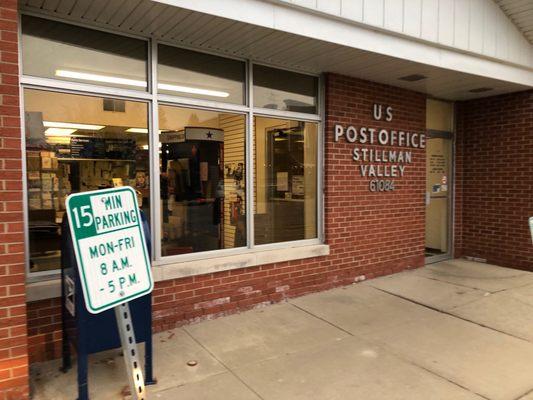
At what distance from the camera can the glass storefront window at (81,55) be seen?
3834 millimetres

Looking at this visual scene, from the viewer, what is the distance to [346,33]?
182 inches

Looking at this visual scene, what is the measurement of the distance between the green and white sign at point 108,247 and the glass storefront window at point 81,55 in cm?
201

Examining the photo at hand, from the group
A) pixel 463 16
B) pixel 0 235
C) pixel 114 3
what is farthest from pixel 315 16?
pixel 0 235

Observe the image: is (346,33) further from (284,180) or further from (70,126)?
(70,126)

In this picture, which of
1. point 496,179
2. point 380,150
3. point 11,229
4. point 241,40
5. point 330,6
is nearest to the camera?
point 11,229

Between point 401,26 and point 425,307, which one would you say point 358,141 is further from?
point 425,307

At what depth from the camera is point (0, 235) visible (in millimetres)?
3027

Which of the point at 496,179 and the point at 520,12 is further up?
the point at 520,12

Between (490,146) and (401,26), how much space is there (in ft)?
11.7

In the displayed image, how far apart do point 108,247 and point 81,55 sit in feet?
7.94

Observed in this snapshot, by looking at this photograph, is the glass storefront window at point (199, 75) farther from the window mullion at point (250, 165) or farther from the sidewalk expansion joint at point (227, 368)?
the sidewalk expansion joint at point (227, 368)

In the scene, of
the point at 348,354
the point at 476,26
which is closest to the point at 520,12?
the point at 476,26

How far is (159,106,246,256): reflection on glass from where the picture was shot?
15.3ft

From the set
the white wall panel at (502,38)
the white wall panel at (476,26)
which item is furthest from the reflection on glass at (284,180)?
the white wall panel at (502,38)
